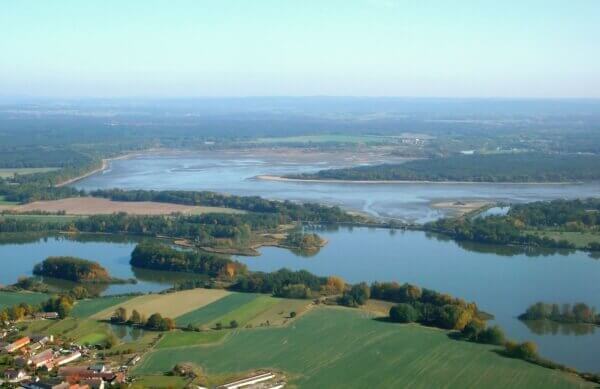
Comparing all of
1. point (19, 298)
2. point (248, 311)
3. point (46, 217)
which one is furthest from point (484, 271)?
point (46, 217)

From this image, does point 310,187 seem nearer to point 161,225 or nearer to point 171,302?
point 161,225

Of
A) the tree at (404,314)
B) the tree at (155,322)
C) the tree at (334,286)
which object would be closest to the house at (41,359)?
the tree at (155,322)

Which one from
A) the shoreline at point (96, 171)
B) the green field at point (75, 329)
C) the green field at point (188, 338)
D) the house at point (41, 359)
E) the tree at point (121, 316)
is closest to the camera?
the house at point (41, 359)

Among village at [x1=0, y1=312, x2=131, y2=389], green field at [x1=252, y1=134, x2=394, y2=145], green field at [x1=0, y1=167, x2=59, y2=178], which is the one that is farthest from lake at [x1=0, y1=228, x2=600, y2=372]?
green field at [x1=252, y1=134, x2=394, y2=145]

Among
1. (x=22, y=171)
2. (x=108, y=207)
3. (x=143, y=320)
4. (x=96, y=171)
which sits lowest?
(x=96, y=171)

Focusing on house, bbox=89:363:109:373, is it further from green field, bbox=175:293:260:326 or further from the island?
the island

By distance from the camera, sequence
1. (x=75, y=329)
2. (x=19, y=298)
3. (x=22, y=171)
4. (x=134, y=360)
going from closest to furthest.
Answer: (x=134, y=360) < (x=75, y=329) < (x=19, y=298) < (x=22, y=171)

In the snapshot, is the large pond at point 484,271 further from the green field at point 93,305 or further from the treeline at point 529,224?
the green field at point 93,305
